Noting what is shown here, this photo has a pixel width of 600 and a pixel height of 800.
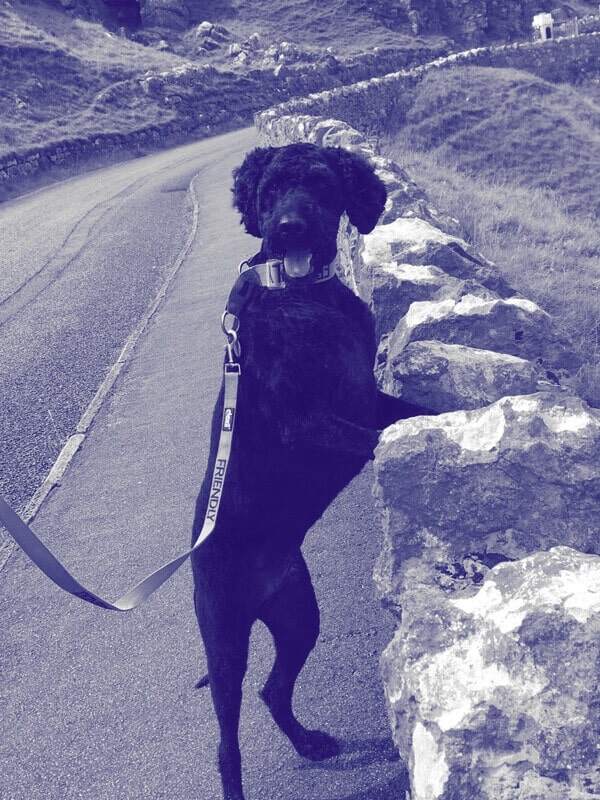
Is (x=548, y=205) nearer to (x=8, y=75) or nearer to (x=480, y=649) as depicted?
(x=480, y=649)

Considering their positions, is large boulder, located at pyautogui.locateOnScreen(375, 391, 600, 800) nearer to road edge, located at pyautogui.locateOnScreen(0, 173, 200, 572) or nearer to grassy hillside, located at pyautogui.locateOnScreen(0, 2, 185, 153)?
road edge, located at pyautogui.locateOnScreen(0, 173, 200, 572)

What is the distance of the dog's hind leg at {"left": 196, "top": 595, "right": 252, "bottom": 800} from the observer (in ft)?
8.70

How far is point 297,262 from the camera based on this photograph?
3.10 meters

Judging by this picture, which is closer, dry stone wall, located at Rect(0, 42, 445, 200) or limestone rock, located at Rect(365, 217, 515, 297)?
limestone rock, located at Rect(365, 217, 515, 297)

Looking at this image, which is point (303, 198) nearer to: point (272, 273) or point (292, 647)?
point (272, 273)

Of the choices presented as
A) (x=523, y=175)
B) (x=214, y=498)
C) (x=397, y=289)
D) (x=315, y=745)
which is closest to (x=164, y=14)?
(x=523, y=175)

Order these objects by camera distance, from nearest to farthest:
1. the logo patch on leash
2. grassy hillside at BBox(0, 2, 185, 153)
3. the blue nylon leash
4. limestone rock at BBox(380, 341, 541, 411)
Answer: the blue nylon leash → the logo patch on leash → limestone rock at BBox(380, 341, 541, 411) → grassy hillside at BBox(0, 2, 185, 153)

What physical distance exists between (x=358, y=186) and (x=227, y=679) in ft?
6.63

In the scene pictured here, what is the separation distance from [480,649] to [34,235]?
14701 mm

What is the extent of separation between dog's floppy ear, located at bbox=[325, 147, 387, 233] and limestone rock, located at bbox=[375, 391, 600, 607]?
1.10m

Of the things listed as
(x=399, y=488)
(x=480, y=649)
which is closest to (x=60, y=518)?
(x=399, y=488)

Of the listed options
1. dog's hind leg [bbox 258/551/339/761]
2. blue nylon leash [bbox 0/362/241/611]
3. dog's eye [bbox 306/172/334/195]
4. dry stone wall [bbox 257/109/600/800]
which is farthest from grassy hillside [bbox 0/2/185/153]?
dog's hind leg [bbox 258/551/339/761]

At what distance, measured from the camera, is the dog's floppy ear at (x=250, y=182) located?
11.0 feet

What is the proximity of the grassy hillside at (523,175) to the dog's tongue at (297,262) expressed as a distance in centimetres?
212
